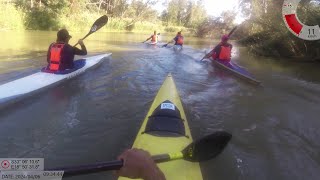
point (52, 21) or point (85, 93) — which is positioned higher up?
point (52, 21)

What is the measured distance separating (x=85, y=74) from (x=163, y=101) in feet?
16.3

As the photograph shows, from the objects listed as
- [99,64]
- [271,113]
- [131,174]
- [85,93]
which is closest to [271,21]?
[99,64]

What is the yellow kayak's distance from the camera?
3330 mm

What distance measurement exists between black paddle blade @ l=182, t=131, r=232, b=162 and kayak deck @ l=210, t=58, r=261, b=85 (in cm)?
661

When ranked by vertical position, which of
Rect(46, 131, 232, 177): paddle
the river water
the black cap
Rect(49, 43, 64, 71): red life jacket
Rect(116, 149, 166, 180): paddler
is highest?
the black cap

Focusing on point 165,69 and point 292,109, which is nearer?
point 292,109

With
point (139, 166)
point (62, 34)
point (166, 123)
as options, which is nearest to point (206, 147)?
point (166, 123)

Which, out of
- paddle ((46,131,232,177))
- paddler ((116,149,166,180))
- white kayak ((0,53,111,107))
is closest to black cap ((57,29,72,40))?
white kayak ((0,53,111,107))

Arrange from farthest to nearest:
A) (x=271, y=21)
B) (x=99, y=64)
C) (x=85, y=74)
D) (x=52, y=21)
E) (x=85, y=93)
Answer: (x=52, y=21), (x=271, y=21), (x=99, y=64), (x=85, y=74), (x=85, y=93)

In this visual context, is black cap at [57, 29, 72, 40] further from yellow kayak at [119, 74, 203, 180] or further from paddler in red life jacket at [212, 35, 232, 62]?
paddler in red life jacket at [212, 35, 232, 62]

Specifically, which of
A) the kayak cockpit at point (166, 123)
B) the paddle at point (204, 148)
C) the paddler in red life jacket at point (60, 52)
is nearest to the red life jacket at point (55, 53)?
the paddler in red life jacket at point (60, 52)

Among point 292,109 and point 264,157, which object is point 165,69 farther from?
point 264,157

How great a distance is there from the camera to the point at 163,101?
523 centimetres

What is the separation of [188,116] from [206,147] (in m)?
3.39
